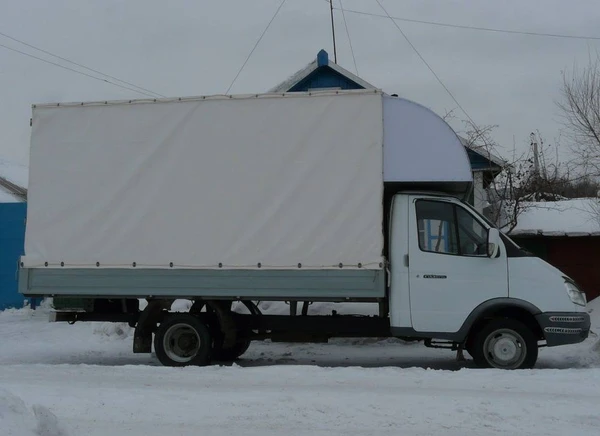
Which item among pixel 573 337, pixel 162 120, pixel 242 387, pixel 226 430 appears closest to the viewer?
pixel 226 430

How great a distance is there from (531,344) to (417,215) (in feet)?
7.34

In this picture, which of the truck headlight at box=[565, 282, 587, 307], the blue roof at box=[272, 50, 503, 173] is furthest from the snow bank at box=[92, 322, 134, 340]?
the truck headlight at box=[565, 282, 587, 307]

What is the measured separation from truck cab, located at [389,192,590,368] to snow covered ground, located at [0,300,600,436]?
2.52ft

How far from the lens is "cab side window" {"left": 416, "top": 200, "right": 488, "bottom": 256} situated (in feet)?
33.7

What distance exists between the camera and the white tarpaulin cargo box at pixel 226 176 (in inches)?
403

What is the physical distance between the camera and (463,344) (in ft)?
34.3

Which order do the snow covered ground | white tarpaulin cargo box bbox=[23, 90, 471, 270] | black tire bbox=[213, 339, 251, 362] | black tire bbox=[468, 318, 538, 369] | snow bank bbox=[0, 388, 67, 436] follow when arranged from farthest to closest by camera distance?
black tire bbox=[213, 339, 251, 362] < white tarpaulin cargo box bbox=[23, 90, 471, 270] < black tire bbox=[468, 318, 538, 369] < the snow covered ground < snow bank bbox=[0, 388, 67, 436]

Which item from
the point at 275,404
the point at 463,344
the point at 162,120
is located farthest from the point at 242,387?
the point at 162,120

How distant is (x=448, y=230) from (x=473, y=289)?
0.85 metres

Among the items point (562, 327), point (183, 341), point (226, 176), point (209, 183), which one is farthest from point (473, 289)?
point (183, 341)

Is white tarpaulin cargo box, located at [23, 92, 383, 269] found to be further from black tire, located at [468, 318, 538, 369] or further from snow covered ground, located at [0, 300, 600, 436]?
black tire, located at [468, 318, 538, 369]

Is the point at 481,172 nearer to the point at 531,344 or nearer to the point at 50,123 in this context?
the point at 531,344

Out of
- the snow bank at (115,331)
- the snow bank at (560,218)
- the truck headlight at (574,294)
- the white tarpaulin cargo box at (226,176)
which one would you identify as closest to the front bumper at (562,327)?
the truck headlight at (574,294)

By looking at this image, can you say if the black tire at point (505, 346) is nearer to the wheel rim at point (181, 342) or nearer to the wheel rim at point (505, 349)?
the wheel rim at point (505, 349)
